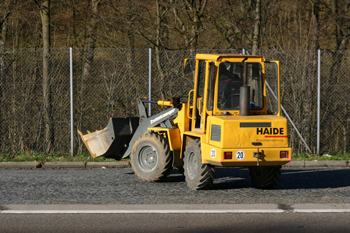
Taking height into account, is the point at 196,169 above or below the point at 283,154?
below

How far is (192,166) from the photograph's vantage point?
9469mm

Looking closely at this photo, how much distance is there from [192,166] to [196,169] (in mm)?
200

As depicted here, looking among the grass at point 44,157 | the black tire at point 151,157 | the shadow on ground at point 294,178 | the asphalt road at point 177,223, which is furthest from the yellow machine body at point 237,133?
the grass at point 44,157

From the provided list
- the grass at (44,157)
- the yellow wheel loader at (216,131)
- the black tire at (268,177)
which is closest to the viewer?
the yellow wheel loader at (216,131)

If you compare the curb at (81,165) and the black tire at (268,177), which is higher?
the black tire at (268,177)

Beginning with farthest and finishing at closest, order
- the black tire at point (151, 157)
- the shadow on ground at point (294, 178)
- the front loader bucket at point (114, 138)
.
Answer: the front loader bucket at point (114, 138) < the black tire at point (151, 157) < the shadow on ground at point (294, 178)

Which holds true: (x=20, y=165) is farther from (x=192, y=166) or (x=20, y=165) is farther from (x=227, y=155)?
(x=227, y=155)

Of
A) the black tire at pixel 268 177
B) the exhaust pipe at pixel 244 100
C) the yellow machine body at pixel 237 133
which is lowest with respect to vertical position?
the black tire at pixel 268 177

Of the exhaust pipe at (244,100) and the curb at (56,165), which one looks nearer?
the exhaust pipe at (244,100)

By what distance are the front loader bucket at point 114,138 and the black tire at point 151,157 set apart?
60cm

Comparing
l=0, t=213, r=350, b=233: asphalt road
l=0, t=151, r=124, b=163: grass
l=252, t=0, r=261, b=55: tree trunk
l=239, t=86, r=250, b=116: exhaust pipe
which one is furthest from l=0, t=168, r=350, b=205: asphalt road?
l=252, t=0, r=261, b=55: tree trunk

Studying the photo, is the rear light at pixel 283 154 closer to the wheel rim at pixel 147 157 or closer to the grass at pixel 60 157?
the wheel rim at pixel 147 157

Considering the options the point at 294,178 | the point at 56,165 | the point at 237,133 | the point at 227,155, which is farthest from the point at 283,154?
the point at 56,165

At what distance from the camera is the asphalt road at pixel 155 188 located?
8367 mm
